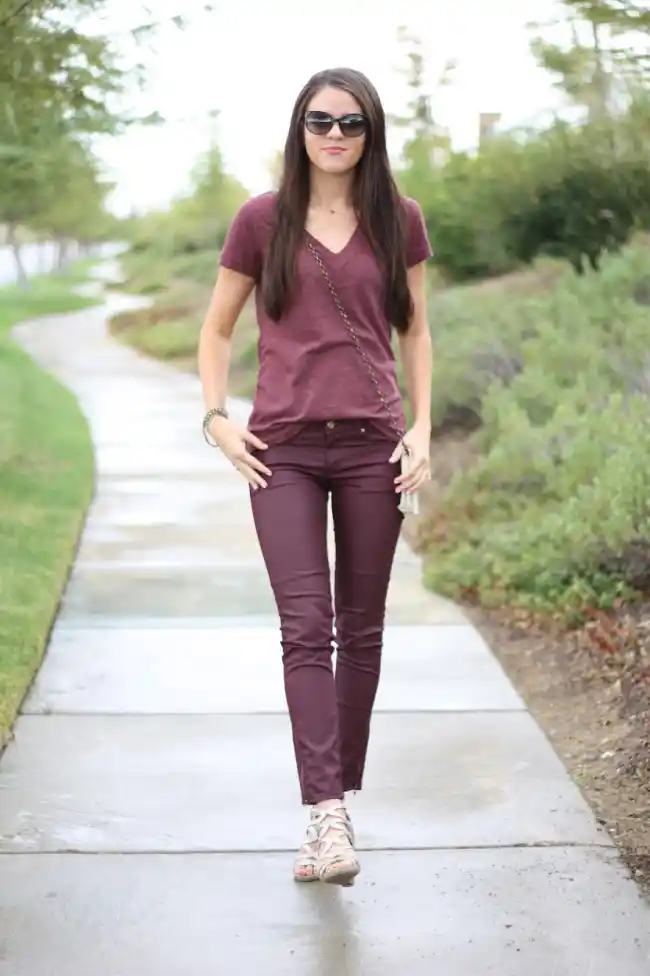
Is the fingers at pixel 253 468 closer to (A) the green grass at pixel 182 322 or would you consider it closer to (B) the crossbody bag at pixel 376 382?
(B) the crossbody bag at pixel 376 382

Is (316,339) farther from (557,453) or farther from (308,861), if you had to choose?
(557,453)

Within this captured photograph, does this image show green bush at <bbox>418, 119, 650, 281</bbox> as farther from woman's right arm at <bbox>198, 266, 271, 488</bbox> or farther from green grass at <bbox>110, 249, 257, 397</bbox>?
woman's right arm at <bbox>198, 266, 271, 488</bbox>

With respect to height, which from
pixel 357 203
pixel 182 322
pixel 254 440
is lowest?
pixel 182 322

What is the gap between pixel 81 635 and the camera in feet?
19.2

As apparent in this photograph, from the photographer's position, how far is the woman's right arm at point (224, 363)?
3369 millimetres

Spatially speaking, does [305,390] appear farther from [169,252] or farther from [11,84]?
[169,252]

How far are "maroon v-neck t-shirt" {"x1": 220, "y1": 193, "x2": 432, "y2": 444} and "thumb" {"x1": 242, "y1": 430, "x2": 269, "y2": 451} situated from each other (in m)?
0.03

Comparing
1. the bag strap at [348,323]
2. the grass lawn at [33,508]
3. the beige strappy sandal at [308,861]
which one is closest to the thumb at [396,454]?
the bag strap at [348,323]

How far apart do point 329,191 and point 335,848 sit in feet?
5.39

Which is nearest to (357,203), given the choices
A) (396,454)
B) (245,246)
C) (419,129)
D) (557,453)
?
(245,246)

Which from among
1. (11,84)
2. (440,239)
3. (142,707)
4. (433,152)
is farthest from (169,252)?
(142,707)

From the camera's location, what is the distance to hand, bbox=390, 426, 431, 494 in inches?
133

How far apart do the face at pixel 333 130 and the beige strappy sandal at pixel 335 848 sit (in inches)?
63.5

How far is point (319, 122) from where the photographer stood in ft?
10.8
